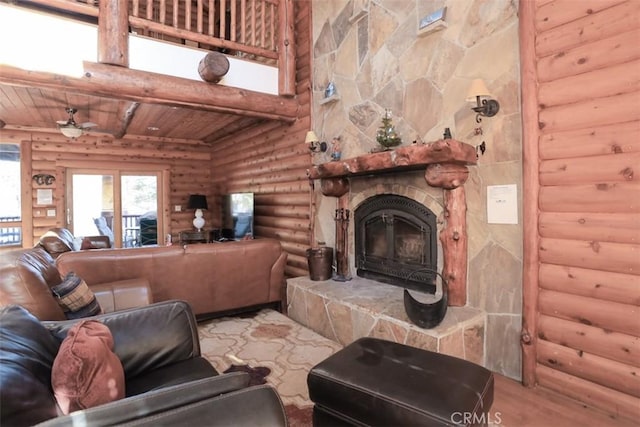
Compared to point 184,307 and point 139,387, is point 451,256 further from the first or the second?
point 139,387

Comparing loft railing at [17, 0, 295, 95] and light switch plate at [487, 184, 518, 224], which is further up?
loft railing at [17, 0, 295, 95]

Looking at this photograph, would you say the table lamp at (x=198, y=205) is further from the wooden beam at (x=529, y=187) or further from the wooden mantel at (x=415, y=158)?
the wooden beam at (x=529, y=187)

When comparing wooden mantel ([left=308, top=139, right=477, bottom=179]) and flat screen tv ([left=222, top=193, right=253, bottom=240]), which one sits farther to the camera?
flat screen tv ([left=222, top=193, right=253, bottom=240])

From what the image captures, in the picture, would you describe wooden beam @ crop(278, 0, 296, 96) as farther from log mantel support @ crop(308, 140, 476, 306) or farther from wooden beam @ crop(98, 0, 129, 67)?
log mantel support @ crop(308, 140, 476, 306)

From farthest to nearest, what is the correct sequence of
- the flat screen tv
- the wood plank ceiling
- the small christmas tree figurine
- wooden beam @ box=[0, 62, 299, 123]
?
the flat screen tv
the wood plank ceiling
wooden beam @ box=[0, 62, 299, 123]
the small christmas tree figurine

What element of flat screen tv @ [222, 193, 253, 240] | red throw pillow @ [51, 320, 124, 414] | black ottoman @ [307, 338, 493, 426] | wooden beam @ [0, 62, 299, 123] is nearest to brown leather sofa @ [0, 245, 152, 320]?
red throw pillow @ [51, 320, 124, 414]

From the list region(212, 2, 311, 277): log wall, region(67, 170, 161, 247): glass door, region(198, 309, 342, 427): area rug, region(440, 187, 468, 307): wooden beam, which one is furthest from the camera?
region(67, 170, 161, 247): glass door

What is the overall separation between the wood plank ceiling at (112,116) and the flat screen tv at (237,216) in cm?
124

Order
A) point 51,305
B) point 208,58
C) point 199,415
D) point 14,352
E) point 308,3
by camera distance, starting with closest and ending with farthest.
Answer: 1. point 199,415
2. point 14,352
3. point 51,305
4. point 208,58
5. point 308,3

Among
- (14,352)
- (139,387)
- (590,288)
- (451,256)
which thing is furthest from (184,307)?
(590,288)

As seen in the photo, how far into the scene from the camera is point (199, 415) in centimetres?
92

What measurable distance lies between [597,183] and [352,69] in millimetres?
2669

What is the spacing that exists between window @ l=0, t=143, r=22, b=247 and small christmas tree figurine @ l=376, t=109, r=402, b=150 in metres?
6.43

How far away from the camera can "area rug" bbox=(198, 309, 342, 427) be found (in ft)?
7.52
